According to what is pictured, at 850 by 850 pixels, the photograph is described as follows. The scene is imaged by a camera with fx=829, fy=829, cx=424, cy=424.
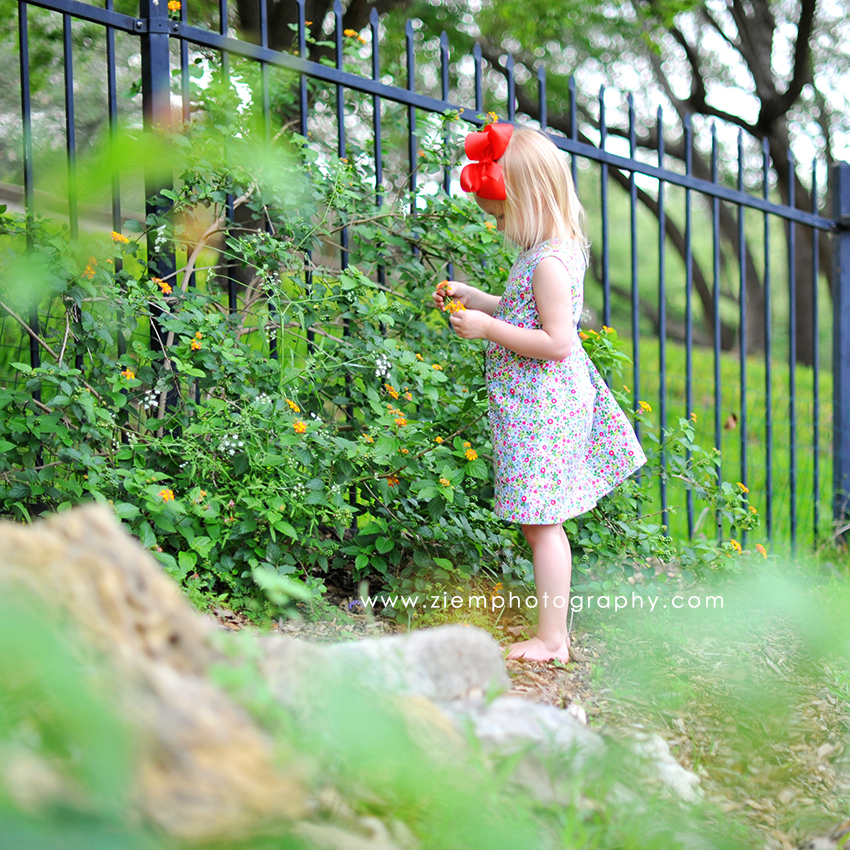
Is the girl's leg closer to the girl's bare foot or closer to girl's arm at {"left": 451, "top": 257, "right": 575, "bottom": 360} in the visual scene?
the girl's bare foot

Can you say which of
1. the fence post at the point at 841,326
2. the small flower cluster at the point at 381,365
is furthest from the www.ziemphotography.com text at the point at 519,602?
the fence post at the point at 841,326

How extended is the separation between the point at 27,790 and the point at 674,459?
2393 millimetres

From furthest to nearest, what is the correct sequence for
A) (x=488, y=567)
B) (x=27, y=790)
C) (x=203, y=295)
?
1. (x=488, y=567)
2. (x=203, y=295)
3. (x=27, y=790)

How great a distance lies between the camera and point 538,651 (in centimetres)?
228

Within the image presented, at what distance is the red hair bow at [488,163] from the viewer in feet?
7.55

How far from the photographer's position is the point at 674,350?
9523 mm

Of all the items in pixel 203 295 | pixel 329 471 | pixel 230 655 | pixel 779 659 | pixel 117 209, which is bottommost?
pixel 779 659

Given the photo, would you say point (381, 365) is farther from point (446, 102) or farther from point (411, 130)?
point (446, 102)

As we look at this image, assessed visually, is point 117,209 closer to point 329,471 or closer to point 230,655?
point 329,471

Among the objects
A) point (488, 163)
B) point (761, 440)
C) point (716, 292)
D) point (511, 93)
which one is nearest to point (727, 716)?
point (488, 163)

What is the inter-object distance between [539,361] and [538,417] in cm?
16

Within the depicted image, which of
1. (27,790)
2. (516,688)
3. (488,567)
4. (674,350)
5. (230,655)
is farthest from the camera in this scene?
(674,350)

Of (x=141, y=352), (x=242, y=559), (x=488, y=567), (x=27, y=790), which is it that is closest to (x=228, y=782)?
(x=27, y=790)

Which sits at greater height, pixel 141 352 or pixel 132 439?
pixel 141 352
